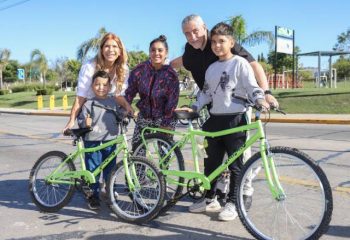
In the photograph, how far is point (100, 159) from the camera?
16.7 feet

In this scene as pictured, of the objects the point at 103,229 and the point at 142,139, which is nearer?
the point at 103,229

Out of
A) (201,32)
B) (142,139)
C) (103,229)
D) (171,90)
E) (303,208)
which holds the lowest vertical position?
(103,229)

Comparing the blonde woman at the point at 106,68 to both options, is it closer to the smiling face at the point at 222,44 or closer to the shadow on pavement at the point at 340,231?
the smiling face at the point at 222,44

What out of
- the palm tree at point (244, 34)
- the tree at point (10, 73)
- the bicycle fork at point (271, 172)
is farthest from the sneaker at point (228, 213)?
the tree at point (10, 73)

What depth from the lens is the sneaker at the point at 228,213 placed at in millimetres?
4527

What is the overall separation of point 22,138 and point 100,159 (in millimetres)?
7750

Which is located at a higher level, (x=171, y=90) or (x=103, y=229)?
(x=171, y=90)

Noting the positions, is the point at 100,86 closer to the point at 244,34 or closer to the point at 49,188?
the point at 49,188

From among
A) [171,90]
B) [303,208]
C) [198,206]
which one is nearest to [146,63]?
[171,90]

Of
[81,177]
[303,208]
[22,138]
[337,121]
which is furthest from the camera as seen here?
[337,121]

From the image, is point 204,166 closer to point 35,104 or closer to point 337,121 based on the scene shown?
point 337,121

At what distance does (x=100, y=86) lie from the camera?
5.05m

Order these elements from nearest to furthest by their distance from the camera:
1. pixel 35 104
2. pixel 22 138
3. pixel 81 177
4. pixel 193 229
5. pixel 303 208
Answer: pixel 303 208 < pixel 193 229 < pixel 81 177 < pixel 22 138 < pixel 35 104

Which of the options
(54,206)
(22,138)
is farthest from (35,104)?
(54,206)
